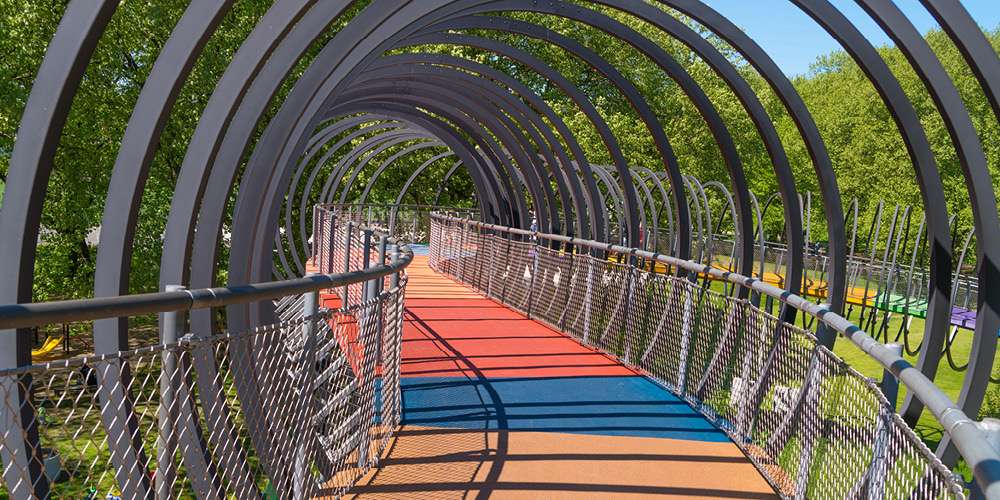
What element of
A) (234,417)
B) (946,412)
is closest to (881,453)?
(946,412)

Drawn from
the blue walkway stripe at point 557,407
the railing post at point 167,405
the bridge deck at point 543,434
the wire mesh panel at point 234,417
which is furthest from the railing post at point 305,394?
the blue walkway stripe at point 557,407

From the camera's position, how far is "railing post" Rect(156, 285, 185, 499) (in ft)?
10.2

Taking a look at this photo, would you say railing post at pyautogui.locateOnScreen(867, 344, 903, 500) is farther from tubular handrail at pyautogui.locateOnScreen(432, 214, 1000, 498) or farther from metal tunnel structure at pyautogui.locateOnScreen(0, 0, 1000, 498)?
metal tunnel structure at pyautogui.locateOnScreen(0, 0, 1000, 498)

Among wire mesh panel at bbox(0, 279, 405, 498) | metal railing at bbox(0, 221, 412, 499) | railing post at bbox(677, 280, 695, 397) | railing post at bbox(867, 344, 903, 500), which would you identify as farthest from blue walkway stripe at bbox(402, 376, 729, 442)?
railing post at bbox(867, 344, 903, 500)

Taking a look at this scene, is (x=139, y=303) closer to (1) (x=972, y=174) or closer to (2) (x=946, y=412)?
(2) (x=946, y=412)

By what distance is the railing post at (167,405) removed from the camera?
3.11 m

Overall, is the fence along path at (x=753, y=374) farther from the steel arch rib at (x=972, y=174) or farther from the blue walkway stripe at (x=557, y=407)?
the steel arch rib at (x=972, y=174)

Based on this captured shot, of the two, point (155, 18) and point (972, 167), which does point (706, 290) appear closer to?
point (972, 167)

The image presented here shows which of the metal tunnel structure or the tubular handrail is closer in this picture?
the tubular handrail

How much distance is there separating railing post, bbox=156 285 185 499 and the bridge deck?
5.28ft

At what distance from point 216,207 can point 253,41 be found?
109 centimetres

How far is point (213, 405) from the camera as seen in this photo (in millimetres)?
4195

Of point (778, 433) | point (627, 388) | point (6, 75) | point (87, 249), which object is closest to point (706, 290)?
point (627, 388)

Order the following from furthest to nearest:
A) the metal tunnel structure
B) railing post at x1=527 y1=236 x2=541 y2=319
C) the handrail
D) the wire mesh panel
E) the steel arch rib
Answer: railing post at x1=527 y1=236 x2=541 y2=319 < the steel arch rib < the metal tunnel structure < the wire mesh panel < the handrail
